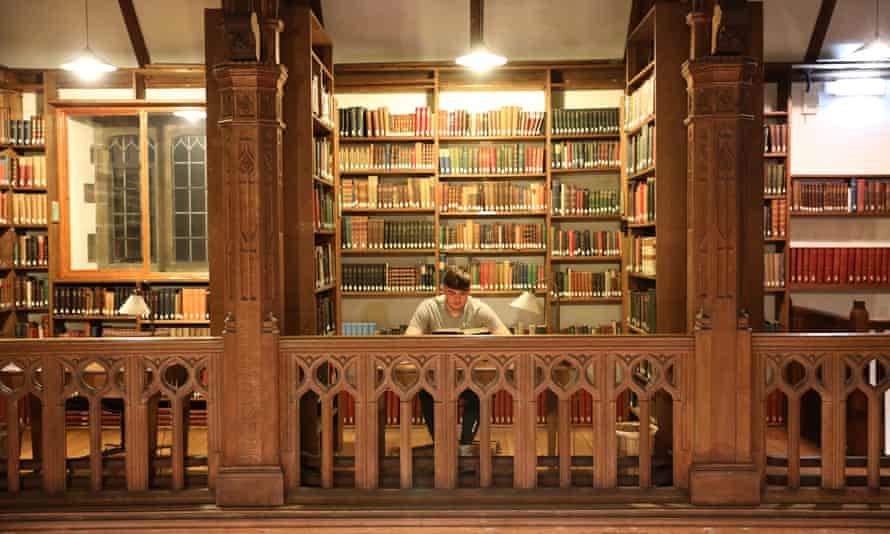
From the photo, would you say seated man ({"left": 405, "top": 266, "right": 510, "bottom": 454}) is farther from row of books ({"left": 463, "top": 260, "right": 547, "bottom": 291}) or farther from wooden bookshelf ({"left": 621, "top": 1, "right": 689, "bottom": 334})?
row of books ({"left": 463, "top": 260, "right": 547, "bottom": 291})

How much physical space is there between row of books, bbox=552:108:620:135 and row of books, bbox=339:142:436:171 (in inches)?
44.2

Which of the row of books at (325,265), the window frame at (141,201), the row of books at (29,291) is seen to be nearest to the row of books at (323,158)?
the row of books at (325,265)

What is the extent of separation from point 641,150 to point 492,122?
70.5 inches

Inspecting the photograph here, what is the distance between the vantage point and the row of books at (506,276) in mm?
7301

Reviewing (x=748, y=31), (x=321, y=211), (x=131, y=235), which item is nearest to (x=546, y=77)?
(x=321, y=211)

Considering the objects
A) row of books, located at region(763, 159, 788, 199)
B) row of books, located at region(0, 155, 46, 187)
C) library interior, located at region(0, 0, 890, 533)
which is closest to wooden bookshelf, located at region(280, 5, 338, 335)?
library interior, located at region(0, 0, 890, 533)

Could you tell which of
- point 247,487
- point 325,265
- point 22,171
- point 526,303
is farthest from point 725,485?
point 22,171

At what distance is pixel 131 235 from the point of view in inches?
285

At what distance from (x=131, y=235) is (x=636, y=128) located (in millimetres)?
4273

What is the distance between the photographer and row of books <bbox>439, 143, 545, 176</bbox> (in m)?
7.21

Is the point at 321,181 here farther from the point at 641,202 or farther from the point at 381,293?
the point at 641,202

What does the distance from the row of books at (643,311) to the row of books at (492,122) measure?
183cm

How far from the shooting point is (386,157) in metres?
7.20

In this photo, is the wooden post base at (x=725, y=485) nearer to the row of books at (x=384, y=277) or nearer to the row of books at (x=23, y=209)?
the row of books at (x=384, y=277)
